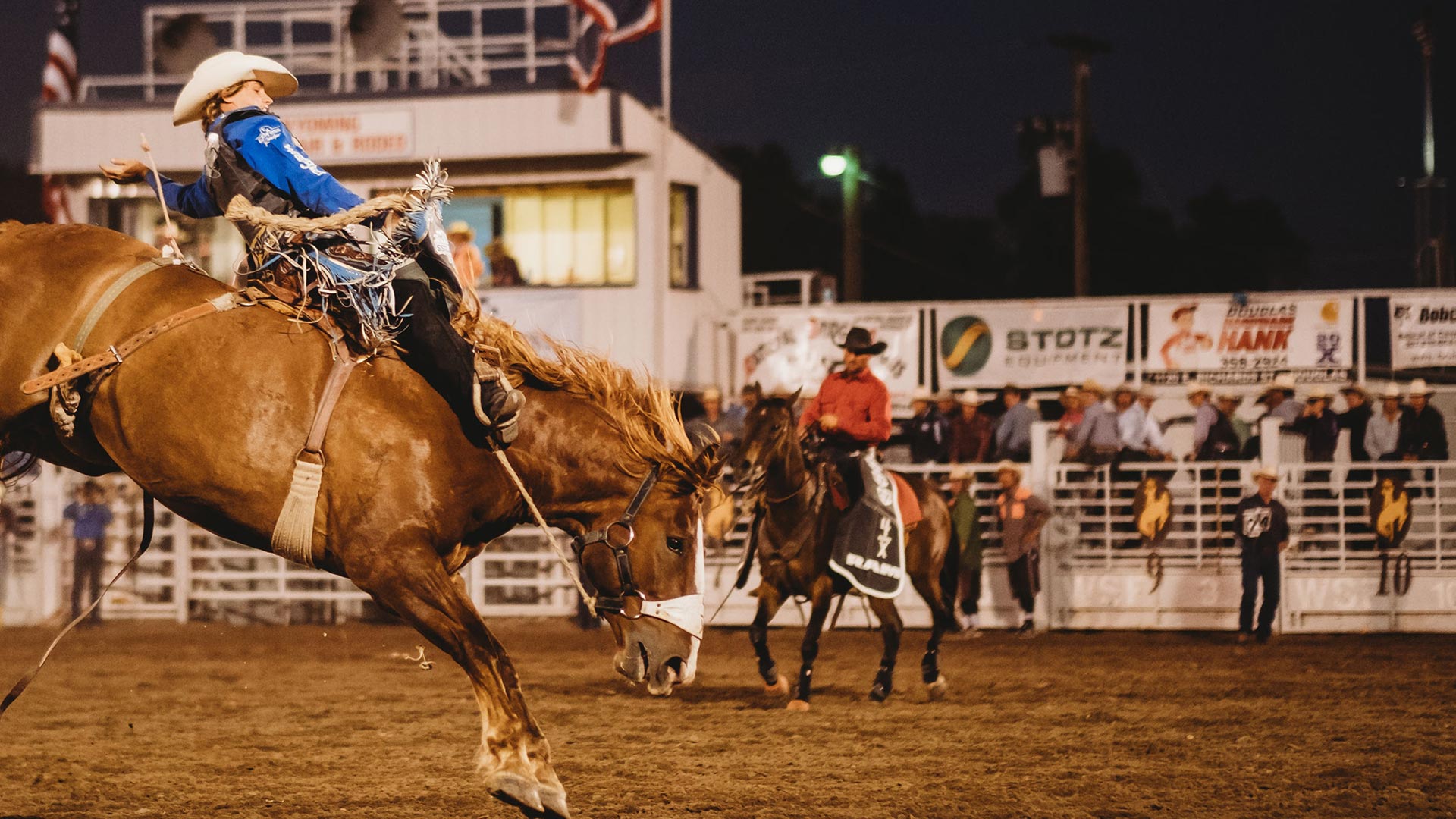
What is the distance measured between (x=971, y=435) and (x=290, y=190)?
10466mm

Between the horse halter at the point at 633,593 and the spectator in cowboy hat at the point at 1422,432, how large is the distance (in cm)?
1033

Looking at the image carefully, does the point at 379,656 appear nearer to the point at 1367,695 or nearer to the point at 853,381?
the point at 853,381

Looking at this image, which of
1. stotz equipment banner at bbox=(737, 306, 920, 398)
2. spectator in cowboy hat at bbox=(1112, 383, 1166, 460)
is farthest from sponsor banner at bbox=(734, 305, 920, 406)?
spectator in cowboy hat at bbox=(1112, 383, 1166, 460)

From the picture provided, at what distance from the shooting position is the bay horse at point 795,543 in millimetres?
8531

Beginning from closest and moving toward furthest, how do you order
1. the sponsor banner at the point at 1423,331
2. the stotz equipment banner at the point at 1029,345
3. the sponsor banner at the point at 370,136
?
1. the sponsor banner at the point at 1423,331
2. the stotz equipment banner at the point at 1029,345
3. the sponsor banner at the point at 370,136

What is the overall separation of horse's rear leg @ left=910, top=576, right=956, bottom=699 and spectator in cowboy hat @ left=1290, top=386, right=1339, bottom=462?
472 cm

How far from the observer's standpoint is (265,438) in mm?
3957

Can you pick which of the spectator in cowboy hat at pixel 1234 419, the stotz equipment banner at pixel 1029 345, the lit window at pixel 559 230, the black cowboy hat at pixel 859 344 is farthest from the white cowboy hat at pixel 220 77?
the lit window at pixel 559 230

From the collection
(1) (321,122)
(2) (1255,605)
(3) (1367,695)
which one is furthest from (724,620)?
(1) (321,122)

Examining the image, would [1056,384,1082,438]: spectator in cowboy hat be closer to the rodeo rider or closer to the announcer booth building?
the announcer booth building

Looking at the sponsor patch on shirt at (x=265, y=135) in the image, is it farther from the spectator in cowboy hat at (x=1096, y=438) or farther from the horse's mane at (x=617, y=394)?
the spectator in cowboy hat at (x=1096, y=438)

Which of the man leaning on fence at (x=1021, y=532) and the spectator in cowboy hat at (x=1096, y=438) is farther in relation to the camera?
the spectator in cowboy hat at (x=1096, y=438)

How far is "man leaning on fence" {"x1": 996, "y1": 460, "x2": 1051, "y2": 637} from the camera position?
42.1ft

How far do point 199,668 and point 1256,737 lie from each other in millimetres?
7782
